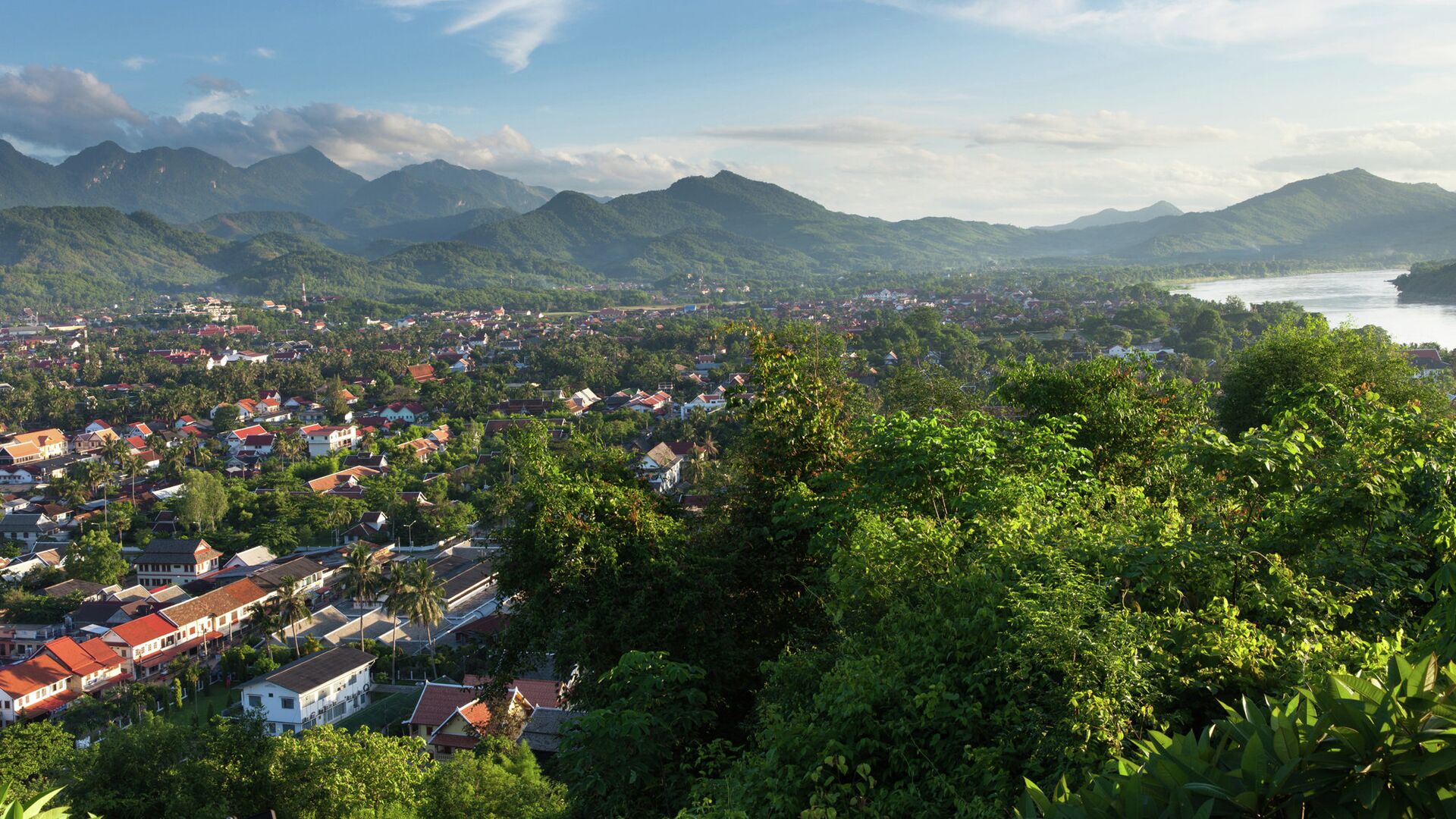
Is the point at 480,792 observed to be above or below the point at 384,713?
above

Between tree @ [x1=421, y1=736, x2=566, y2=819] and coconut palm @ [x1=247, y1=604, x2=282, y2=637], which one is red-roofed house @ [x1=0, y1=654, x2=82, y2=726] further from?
tree @ [x1=421, y1=736, x2=566, y2=819]

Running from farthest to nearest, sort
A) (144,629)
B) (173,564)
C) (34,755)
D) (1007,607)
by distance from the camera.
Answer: (173,564)
(144,629)
(34,755)
(1007,607)

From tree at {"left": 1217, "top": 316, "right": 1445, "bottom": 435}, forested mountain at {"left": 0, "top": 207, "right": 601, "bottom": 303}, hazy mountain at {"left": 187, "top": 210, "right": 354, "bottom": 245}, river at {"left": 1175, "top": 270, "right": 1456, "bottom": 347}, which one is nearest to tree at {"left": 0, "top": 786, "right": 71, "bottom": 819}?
tree at {"left": 1217, "top": 316, "right": 1445, "bottom": 435}

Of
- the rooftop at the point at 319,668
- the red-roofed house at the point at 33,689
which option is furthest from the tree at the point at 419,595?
the red-roofed house at the point at 33,689

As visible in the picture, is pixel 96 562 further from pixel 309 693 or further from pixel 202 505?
pixel 309 693

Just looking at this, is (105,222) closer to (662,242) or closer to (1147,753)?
(662,242)

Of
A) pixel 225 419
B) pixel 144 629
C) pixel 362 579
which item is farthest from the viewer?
pixel 225 419

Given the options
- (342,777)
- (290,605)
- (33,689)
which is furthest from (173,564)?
(342,777)
